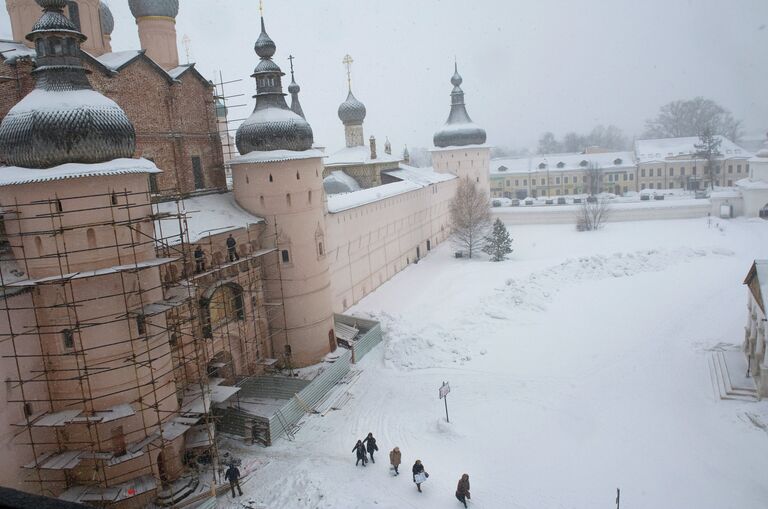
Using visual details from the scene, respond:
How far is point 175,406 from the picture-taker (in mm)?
12242

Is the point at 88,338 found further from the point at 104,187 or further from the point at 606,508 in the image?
the point at 606,508

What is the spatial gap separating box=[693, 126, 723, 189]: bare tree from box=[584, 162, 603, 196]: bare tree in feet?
28.5

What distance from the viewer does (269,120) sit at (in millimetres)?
16359

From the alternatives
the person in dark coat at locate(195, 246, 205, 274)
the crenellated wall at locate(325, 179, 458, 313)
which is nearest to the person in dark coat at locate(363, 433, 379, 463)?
the person in dark coat at locate(195, 246, 205, 274)

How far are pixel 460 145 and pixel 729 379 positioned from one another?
93.2 feet

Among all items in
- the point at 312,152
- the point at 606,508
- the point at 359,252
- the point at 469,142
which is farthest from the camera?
the point at 469,142

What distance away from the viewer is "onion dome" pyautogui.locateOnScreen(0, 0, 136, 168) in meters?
10.0

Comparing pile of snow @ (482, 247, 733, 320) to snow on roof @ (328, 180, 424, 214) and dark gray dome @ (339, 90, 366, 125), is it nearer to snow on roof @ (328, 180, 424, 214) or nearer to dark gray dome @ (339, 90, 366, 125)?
snow on roof @ (328, 180, 424, 214)

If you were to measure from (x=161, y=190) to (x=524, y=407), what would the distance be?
460 inches

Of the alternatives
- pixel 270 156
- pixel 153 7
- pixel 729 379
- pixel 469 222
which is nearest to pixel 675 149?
→ pixel 469 222

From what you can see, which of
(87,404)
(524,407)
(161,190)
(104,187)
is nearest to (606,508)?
(524,407)

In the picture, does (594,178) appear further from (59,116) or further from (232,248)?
(59,116)

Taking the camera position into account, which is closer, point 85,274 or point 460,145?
point 85,274

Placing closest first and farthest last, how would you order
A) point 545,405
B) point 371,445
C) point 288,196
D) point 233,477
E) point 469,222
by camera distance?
point 233,477
point 371,445
point 545,405
point 288,196
point 469,222
